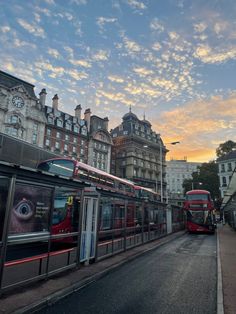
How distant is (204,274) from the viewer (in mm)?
8852

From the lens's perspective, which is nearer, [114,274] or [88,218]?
[114,274]

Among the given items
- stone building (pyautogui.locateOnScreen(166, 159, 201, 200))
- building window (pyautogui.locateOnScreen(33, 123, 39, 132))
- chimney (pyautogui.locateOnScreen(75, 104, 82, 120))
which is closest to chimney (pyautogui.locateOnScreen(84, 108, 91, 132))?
chimney (pyautogui.locateOnScreen(75, 104, 82, 120))

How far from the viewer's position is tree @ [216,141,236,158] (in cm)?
7344

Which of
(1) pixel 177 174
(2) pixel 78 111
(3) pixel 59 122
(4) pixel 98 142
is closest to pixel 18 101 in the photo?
(3) pixel 59 122

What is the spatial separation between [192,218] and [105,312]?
22618mm

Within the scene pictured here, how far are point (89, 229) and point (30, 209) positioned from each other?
3.25m

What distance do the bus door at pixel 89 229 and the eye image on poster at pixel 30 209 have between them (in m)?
2.20

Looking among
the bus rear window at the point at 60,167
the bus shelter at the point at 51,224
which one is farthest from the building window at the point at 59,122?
the bus shelter at the point at 51,224

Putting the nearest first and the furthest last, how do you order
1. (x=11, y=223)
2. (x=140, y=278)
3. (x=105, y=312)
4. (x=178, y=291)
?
(x=105, y=312)
(x=11, y=223)
(x=178, y=291)
(x=140, y=278)

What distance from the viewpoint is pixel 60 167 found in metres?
15.2

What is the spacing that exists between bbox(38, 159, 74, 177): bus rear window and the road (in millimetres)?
6936

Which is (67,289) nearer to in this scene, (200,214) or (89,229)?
(89,229)

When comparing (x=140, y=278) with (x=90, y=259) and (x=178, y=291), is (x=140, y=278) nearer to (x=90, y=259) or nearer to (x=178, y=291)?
(x=178, y=291)

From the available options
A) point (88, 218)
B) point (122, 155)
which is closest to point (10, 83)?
point (122, 155)
